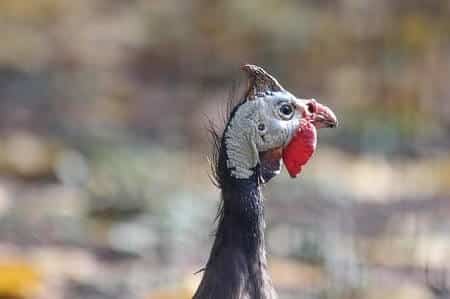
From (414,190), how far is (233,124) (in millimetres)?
7204

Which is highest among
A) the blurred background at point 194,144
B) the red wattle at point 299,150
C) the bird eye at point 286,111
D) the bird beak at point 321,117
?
the blurred background at point 194,144

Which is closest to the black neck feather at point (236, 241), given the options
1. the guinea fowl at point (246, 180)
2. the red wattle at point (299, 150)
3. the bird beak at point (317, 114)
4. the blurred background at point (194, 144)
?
the guinea fowl at point (246, 180)

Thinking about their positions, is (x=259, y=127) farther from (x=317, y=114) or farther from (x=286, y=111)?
(x=317, y=114)

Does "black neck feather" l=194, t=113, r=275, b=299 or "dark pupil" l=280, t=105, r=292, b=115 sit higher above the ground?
Answer: "dark pupil" l=280, t=105, r=292, b=115

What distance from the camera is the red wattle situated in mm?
4387

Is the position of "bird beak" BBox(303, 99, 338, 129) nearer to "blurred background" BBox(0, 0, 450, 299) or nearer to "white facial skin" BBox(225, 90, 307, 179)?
"white facial skin" BBox(225, 90, 307, 179)

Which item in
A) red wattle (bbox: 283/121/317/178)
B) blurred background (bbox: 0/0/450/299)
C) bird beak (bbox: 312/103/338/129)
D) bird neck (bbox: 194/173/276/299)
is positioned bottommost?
bird neck (bbox: 194/173/276/299)

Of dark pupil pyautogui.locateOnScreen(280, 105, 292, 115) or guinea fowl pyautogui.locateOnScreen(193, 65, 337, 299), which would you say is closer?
guinea fowl pyautogui.locateOnScreen(193, 65, 337, 299)

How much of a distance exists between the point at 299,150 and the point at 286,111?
0.42 ft

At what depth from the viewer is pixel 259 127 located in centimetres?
427

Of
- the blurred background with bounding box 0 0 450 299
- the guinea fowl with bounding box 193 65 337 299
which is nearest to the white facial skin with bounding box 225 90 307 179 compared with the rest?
the guinea fowl with bounding box 193 65 337 299

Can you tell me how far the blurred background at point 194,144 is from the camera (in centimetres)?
874

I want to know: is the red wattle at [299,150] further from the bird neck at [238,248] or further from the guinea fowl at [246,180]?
the bird neck at [238,248]

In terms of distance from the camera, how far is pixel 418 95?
47.9 feet
